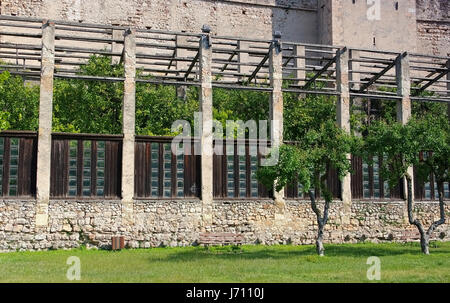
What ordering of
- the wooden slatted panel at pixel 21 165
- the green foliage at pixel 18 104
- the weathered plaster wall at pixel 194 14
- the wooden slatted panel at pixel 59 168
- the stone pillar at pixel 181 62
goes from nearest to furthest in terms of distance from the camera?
the wooden slatted panel at pixel 21 165, the wooden slatted panel at pixel 59 168, the green foliage at pixel 18 104, the stone pillar at pixel 181 62, the weathered plaster wall at pixel 194 14

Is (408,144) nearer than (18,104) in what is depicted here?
Yes

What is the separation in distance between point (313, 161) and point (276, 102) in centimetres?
563

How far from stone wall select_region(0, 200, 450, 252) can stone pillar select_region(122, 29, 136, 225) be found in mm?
283

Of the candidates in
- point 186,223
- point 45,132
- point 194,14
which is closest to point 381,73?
point 186,223

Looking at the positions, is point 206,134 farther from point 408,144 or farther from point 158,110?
point 408,144

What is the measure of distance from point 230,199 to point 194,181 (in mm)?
1612

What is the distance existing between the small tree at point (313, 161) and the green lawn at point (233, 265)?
2166mm

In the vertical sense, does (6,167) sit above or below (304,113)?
below

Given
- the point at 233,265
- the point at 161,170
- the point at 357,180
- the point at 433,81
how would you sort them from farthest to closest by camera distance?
the point at 433,81 < the point at 357,180 < the point at 161,170 < the point at 233,265

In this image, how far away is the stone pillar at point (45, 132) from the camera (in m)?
20.2

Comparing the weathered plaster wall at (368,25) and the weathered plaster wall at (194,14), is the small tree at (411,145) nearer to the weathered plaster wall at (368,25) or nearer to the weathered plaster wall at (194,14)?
the weathered plaster wall at (368,25)

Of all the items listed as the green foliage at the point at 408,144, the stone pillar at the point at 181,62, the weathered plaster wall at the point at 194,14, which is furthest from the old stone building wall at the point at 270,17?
the green foliage at the point at 408,144

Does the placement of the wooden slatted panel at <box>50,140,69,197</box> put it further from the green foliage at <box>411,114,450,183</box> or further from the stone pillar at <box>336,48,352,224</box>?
the green foliage at <box>411,114,450,183</box>

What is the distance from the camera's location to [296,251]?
1986cm
